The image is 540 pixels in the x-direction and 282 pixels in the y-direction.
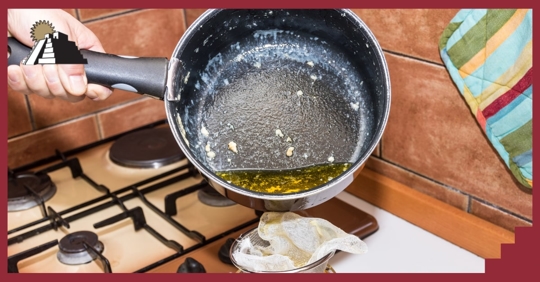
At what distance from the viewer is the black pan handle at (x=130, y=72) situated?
2.29ft

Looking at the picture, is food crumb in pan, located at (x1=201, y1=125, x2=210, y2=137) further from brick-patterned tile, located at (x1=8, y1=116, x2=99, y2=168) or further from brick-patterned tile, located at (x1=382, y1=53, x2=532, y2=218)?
brick-patterned tile, located at (x1=8, y1=116, x2=99, y2=168)

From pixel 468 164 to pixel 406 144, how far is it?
107 millimetres

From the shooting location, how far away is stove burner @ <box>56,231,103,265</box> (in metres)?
0.90

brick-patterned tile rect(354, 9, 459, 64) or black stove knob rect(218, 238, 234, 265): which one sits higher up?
brick-patterned tile rect(354, 9, 459, 64)

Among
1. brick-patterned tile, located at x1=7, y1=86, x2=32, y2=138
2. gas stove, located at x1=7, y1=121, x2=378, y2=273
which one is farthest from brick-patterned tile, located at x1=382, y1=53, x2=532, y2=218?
brick-patterned tile, located at x1=7, y1=86, x2=32, y2=138

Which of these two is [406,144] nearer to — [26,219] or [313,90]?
[313,90]

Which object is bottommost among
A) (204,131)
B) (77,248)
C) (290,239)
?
(77,248)

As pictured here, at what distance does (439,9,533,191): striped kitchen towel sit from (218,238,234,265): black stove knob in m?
0.36

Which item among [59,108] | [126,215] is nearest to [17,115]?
[59,108]

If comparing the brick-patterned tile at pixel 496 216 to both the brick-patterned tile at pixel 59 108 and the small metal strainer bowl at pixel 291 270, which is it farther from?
the brick-patterned tile at pixel 59 108

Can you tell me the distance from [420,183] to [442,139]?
92 millimetres

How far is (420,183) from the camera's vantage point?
0.99 metres

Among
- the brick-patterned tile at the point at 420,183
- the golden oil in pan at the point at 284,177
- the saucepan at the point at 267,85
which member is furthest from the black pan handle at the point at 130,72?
the brick-patterned tile at the point at 420,183

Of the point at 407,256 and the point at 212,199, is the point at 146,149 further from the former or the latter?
the point at 407,256
